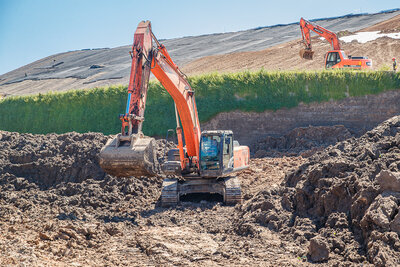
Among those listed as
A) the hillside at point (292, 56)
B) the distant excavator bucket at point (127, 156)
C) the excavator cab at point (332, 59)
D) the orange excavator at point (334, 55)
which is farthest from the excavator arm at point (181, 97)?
the hillside at point (292, 56)

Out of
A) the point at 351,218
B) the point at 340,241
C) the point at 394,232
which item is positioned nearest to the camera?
the point at 394,232

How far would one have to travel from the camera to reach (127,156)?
1011 cm

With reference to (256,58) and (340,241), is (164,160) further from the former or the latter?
(256,58)

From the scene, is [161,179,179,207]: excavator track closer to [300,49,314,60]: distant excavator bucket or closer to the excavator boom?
the excavator boom

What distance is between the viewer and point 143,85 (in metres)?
11.1

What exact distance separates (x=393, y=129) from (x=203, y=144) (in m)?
4.69

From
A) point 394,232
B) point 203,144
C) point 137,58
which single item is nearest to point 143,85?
point 137,58

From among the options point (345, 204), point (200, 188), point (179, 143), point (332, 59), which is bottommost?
point (200, 188)

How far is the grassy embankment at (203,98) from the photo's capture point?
21.9 m

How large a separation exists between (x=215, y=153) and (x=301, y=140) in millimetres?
8779

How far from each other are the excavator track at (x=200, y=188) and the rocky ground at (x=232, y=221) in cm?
32

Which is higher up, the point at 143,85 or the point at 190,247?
the point at 143,85

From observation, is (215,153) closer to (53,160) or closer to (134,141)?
(134,141)

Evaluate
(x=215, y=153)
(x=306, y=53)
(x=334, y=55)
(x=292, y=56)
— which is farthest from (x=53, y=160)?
(x=292, y=56)
